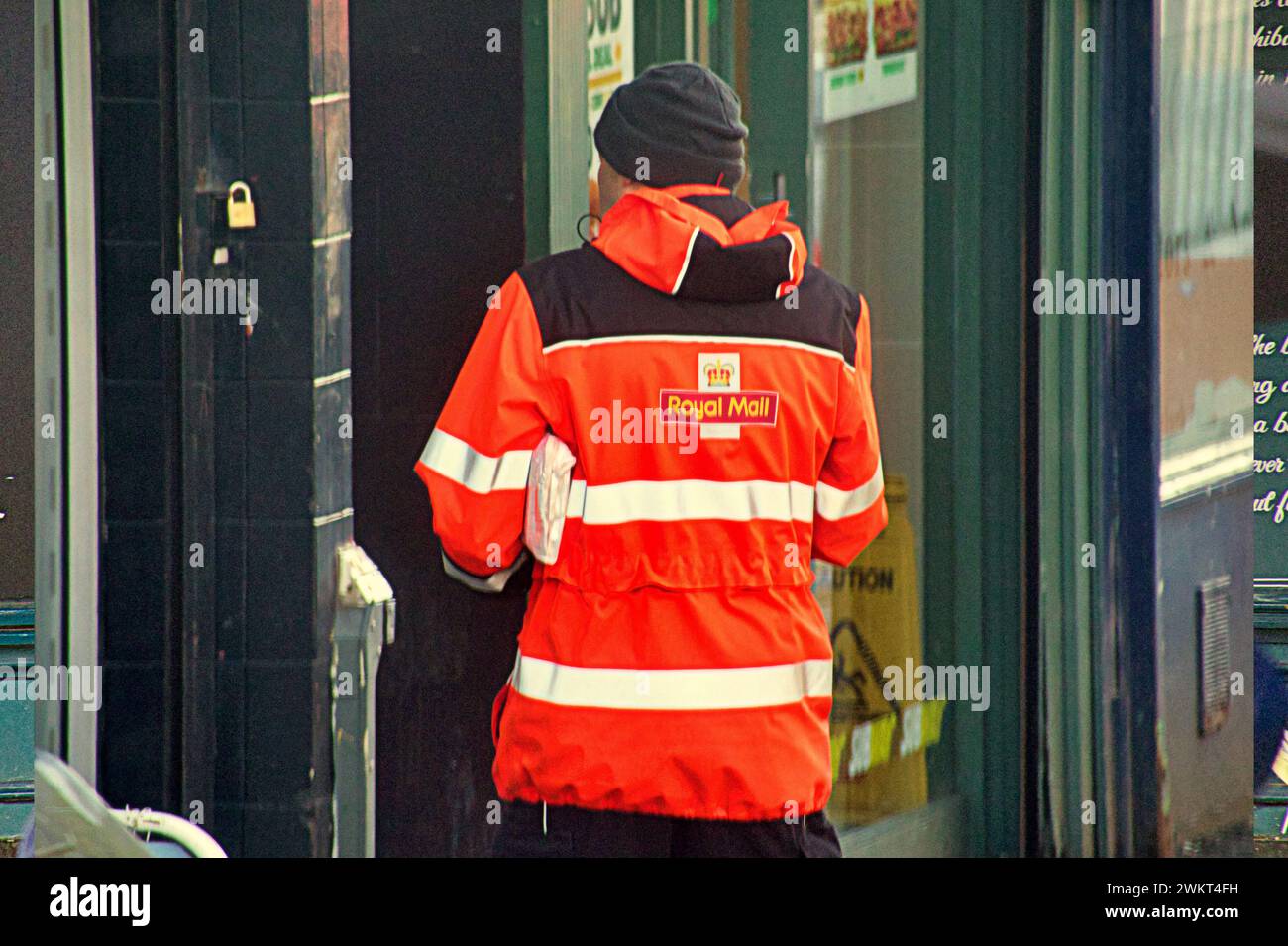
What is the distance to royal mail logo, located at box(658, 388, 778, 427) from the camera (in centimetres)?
311

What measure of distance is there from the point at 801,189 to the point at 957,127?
71 cm

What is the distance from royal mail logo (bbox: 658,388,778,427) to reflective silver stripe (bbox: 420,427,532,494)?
0.88 ft

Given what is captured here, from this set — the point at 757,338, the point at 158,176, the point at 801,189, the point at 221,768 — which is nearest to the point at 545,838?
the point at 221,768

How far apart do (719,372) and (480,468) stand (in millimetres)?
465

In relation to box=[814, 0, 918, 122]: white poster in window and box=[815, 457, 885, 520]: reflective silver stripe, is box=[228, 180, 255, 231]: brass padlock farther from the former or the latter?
box=[814, 0, 918, 122]: white poster in window

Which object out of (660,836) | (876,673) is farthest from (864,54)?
(660,836)

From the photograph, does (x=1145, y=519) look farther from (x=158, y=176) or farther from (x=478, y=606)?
(x=158, y=176)

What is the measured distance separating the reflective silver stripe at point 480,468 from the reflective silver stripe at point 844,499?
650mm

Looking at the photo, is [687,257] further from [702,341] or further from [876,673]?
[876,673]

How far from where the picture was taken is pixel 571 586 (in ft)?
10.4

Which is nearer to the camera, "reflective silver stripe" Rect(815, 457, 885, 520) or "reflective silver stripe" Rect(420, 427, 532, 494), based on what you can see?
"reflective silver stripe" Rect(420, 427, 532, 494)

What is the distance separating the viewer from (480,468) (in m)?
3.09

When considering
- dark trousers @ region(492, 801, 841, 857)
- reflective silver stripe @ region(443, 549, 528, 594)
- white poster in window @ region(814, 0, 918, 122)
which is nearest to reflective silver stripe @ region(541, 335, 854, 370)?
reflective silver stripe @ region(443, 549, 528, 594)

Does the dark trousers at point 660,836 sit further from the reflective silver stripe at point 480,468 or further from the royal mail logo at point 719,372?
the royal mail logo at point 719,372
